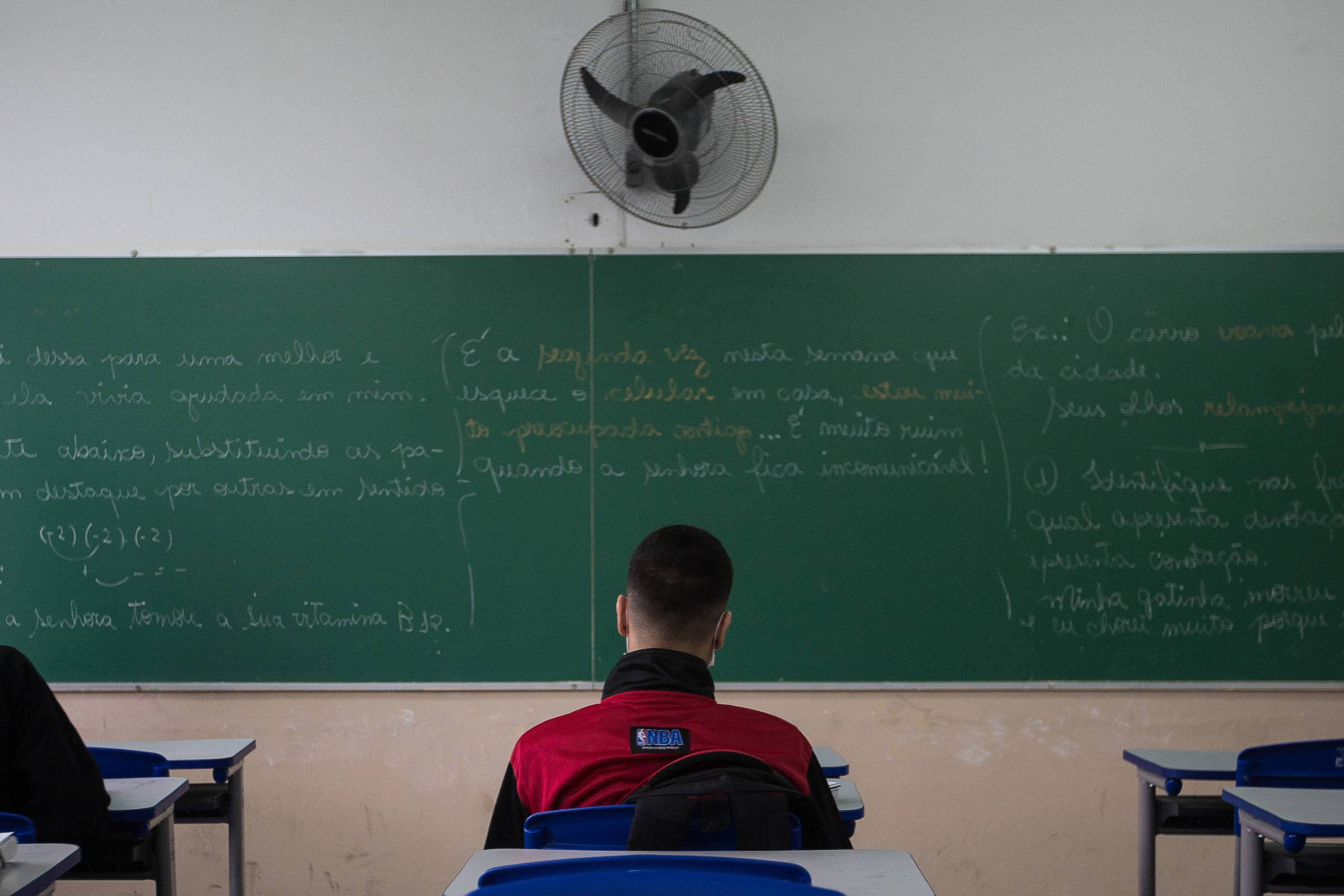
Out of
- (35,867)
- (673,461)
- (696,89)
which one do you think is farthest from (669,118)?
(35,867)

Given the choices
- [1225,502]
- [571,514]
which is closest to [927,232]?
[1225,502]

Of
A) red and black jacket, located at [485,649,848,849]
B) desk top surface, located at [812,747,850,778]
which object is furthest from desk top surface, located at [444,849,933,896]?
desk top surface, located at [812,747,850,778]

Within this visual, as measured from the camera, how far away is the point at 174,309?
314 centimetres

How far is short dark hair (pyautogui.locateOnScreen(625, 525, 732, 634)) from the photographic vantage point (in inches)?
65.2

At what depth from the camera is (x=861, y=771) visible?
3104 mm

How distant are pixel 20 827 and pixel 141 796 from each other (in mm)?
356

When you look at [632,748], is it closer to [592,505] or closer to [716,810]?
[716,810]

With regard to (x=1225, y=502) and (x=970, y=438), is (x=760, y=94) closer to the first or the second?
(x=970, y=438)

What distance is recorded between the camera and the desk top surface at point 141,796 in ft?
6.16

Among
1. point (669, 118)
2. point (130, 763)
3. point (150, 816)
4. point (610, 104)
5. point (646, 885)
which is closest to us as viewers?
point (646, 885)

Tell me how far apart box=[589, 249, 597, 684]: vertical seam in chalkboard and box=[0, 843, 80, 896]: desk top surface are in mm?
1776

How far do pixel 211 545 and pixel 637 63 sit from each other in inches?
82.4

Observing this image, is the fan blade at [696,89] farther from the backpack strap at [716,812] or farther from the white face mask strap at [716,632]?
the backpack strap at [716,812]

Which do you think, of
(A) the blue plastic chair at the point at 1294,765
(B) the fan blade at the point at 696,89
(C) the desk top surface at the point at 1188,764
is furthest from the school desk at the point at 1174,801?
(B) the fan blade at the point at 696,89
